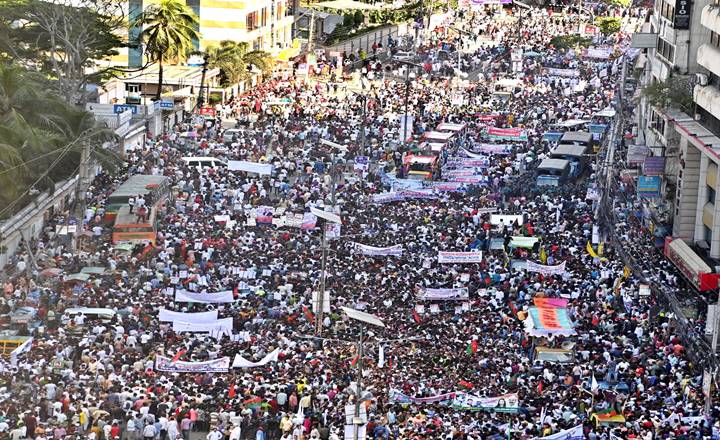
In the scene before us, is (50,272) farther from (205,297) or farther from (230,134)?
(230,134)

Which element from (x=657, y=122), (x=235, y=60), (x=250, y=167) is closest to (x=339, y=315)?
(x=250, y=167)

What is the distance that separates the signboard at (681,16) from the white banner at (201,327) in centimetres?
3329

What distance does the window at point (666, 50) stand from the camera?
262 feet

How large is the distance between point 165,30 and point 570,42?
135ft

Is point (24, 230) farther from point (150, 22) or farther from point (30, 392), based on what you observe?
point (150, 22)

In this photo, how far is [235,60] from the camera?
359 feet

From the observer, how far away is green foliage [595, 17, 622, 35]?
141m

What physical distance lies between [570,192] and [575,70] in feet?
137

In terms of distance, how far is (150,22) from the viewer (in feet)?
333

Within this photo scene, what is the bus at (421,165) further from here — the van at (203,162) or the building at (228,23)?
the building at (228,23)

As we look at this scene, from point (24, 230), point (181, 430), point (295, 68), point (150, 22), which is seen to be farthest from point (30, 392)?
point (295, 68)

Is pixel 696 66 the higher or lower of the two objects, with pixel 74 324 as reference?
higher

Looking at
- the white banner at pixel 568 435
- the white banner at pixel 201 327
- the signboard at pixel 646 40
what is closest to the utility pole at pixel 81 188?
the white banner at pixel 201 327

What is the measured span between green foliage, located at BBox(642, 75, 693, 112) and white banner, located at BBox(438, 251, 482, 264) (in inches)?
702
